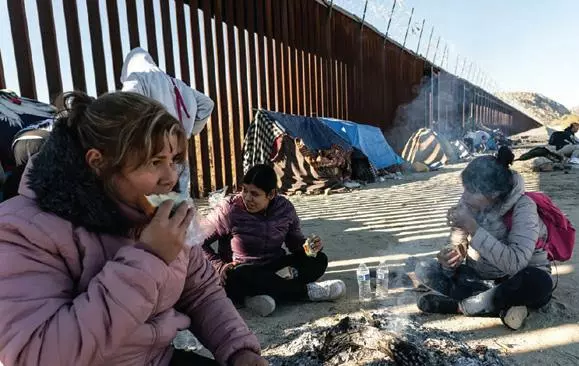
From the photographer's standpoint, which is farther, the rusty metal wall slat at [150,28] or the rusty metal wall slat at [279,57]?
the rusty metal wall slat at [279,57]

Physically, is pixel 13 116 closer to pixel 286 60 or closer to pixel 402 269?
pixel 402 269

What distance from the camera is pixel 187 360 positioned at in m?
1.53

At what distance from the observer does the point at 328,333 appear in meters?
2.36

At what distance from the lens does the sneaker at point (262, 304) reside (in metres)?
3.04

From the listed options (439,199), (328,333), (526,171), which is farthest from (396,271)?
(526,171)

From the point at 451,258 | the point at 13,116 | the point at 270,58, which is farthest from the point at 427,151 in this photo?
the point at 13,116

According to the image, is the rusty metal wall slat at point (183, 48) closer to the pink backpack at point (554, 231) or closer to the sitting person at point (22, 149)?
the sitting person at point (22, 149)

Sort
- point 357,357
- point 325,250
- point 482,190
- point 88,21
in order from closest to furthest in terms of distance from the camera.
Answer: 1. point 357,357
2. point 482,190
3. point 325,250
4. point 88,21

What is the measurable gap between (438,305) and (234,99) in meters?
6.37

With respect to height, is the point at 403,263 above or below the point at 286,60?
below

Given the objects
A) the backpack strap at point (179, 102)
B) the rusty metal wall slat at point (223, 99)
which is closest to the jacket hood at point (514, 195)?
the backpack strap at point (179, 102)

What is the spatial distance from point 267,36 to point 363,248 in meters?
6.40

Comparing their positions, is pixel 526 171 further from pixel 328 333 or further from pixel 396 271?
pixel 328 333

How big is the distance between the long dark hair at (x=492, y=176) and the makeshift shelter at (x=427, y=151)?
36.4ft
